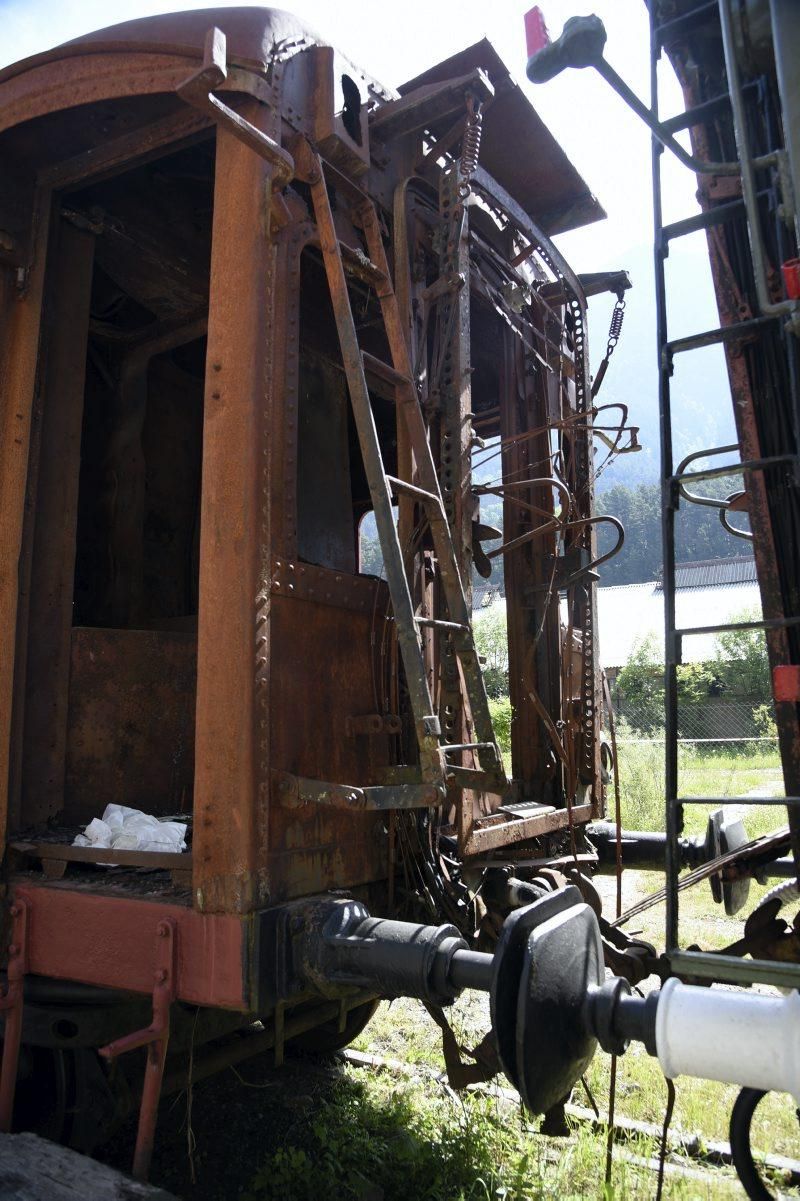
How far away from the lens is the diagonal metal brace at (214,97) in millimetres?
2602

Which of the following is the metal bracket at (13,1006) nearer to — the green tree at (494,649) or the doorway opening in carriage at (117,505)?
the doorway opening in carriage at (117,505)

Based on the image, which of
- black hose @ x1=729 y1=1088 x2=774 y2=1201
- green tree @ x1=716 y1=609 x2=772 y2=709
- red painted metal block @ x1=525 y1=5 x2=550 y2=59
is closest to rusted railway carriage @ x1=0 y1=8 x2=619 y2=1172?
red painted metal block @ x1=525 y1=5 x2=550 y2=59

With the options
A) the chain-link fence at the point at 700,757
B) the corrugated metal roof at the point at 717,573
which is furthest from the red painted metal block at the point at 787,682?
the corrugated metal roof at the point at 717,573

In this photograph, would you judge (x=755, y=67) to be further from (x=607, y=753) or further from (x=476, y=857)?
(x=607, y=753)

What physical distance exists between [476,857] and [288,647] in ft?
5.21

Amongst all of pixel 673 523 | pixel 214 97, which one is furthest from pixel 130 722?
pixel 673 523

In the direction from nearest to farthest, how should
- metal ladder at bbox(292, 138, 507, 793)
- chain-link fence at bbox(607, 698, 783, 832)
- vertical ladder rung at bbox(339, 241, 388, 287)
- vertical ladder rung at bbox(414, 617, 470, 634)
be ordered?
1. metal ladder at bbox(292, 138, 507, 793)
2. vertical ladder rung at bbox(414, 617, 470, 634)
3. vertical ladder rung at bbox(339, 241, 388, 287)
4. chain-link fence at bbox(607, 698, 783, 832)

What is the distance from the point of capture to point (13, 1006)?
303cm

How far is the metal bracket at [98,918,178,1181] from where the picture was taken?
259 centimetres

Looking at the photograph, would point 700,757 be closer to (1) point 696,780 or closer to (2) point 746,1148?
(1) point 696,780

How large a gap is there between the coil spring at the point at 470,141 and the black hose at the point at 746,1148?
12.5 feet

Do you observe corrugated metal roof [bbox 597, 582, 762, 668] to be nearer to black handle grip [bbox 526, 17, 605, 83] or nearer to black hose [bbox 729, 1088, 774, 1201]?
black hose [bbox 729, 1088, 774, 1201]

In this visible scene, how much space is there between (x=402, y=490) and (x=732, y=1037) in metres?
2.10

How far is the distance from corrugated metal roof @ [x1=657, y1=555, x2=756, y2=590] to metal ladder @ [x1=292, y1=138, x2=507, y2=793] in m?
40.7
